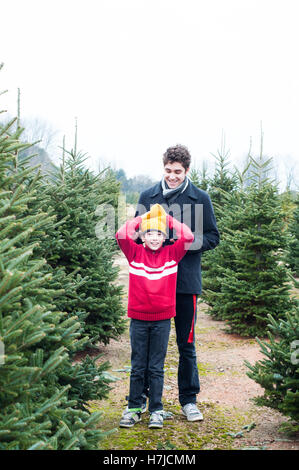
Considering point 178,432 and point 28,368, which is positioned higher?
point 28,368

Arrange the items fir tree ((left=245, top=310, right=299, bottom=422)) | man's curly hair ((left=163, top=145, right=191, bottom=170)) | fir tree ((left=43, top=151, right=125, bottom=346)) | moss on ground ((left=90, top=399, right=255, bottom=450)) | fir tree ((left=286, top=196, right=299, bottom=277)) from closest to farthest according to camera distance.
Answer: fir tree ((left=245, top=310, right=299, bottom=422)) → moss on ground ((left=90, top=399, right=255, bottom=450)) → man's curly hair ((left=163, top=145, right=191, bottom=170)) → fir tree ((left=43, top=151, right=125, bottom=346)) → fir tree ((left=286, top=196, right=299, bottom=277))

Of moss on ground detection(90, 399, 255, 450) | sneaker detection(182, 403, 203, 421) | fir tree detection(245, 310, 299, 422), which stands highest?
fir tree detection(245, 310, 299, 422)

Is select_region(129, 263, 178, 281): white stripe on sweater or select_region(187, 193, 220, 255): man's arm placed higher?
select_region(187, 193, 220, 255): man's arm

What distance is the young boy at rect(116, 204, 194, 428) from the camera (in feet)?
12.1

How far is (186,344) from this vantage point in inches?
157

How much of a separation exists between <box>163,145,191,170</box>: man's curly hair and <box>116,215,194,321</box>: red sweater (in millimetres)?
522

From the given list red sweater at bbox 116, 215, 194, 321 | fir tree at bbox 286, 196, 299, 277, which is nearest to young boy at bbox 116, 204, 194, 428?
red sweater at bbox 116, 215, 194, 321

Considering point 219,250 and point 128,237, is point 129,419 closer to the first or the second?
point 128,237

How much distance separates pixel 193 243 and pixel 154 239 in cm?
39

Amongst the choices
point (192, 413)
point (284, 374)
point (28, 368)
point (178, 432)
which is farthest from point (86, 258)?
point (28, 368)

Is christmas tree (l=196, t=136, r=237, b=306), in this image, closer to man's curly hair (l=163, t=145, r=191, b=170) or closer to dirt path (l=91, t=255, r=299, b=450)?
dirt path (l=91, t=255, r=299, b=450)

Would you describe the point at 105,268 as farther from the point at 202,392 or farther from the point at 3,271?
the point at 3,271
